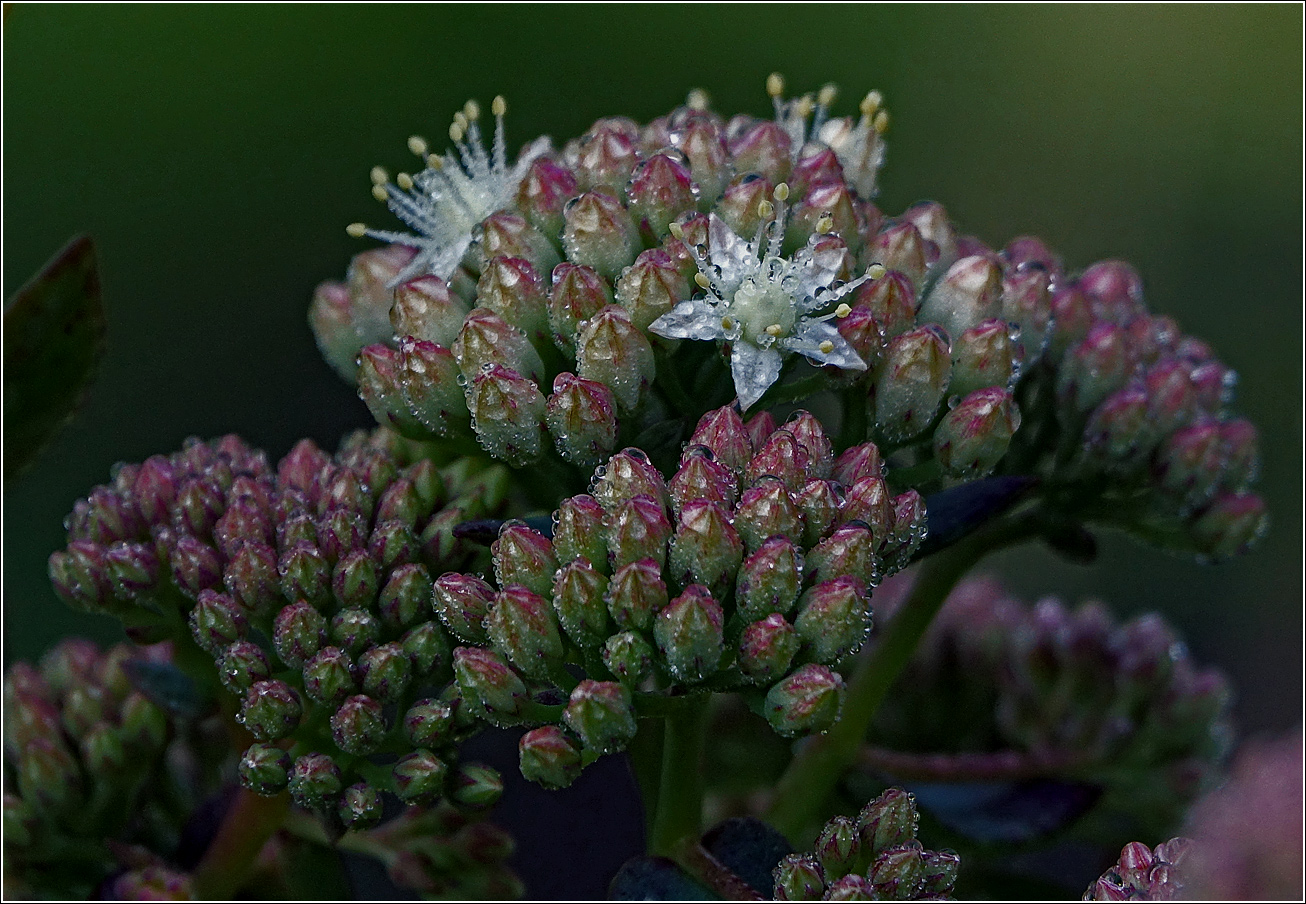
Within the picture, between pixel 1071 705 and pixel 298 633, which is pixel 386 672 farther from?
pixel 1071 705

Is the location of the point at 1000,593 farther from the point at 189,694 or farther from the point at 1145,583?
the point at 1145,583

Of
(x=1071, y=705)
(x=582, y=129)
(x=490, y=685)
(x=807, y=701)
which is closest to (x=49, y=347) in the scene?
(x=490, y=685)

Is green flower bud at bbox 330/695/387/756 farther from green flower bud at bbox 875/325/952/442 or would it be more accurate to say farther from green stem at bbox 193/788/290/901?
green flower bud at bbox 875/325/952/442

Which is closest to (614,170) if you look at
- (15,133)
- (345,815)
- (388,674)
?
(388,674)

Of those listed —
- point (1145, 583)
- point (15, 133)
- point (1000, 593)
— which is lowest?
point (1145, 583)

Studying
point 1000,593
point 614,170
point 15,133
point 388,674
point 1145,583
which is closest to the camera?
point 388,674

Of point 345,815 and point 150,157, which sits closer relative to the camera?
point 345,815

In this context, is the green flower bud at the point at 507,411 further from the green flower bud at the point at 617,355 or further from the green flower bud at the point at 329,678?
the green flower bud at the point at 329,678
